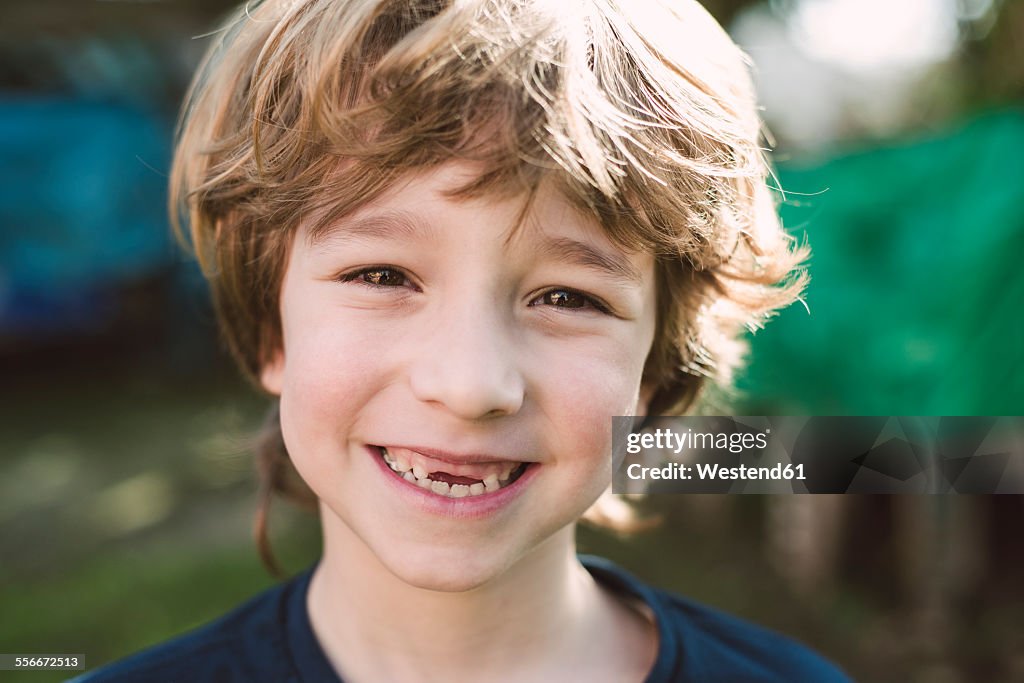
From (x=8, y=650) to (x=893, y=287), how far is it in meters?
2.30

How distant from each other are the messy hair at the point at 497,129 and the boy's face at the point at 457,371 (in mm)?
37

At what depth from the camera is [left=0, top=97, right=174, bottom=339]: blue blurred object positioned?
3.93 meters

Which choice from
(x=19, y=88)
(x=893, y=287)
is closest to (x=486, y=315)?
(x=893, y=287)

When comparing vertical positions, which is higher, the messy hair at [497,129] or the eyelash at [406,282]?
the messy hair at [497,129]

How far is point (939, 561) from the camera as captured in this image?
2371mm

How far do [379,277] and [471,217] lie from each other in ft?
0.41

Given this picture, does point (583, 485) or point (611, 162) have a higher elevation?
point (611, 162)

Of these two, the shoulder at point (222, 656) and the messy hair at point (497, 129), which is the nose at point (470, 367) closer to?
the messy hair at point (497, 129)

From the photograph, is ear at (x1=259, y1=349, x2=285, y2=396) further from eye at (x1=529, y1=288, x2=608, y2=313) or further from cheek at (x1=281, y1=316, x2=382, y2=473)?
eye at (x1=529, y1=288, x2=608, y2=313)

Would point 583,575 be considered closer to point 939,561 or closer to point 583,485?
point 583,485

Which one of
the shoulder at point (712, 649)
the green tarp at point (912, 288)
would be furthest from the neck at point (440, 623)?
the green tarp at point (912, 288)

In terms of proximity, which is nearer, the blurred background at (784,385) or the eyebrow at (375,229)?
the eyebrow at (375,229)

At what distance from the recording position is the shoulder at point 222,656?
0.96 m

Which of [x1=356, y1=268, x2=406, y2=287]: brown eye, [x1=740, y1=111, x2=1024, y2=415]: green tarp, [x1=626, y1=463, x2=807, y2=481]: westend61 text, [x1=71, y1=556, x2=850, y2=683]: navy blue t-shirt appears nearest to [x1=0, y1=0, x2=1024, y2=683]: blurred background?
[x1=740, y1=111, x2=1024, y2=415]: green tarp
